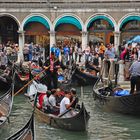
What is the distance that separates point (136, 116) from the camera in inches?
396

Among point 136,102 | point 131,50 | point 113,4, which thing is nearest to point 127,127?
point 136,102

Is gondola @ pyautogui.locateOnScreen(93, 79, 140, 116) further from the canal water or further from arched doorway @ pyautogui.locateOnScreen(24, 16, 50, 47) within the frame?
arched doorway @ pyautogui.locateOnScreen(24, 16, 50, 47)

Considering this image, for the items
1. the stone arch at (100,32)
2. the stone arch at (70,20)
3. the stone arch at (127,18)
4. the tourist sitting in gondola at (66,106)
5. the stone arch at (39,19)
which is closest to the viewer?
the tourist sitting in gondola at (66,106)

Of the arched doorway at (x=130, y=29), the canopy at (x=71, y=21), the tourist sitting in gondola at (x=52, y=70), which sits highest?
the canopy at (x=71, y=21)

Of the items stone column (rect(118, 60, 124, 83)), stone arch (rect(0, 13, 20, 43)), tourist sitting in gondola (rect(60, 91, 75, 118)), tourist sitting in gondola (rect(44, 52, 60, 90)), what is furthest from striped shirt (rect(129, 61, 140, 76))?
stone arch (rect(0, 13, 20, 43))

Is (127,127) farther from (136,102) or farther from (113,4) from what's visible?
(113,4)

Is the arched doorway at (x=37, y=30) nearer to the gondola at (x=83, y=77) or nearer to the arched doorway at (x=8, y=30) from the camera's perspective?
the arched doorway at (x=8, y=30)

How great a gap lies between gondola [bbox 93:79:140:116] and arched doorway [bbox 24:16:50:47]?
11627 millimetres

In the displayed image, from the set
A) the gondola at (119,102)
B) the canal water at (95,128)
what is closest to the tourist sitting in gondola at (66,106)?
the canal water at (95,128)

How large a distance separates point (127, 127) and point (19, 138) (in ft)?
12.0

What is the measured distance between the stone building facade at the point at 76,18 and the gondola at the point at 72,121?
13.2 metres

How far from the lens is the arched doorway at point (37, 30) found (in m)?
22.2

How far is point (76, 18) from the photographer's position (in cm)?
2202

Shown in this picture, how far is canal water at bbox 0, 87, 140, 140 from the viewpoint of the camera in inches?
334
